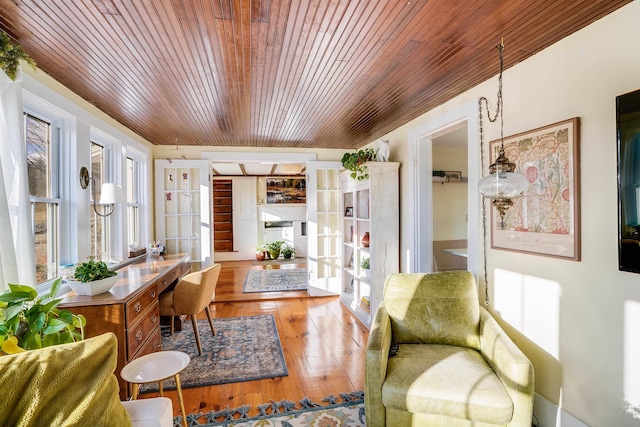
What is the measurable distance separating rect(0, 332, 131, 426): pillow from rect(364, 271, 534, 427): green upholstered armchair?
1.20 meters

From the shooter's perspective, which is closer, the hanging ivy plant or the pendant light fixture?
the hanging ivy plant

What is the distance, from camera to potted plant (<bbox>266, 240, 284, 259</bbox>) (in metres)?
8.42

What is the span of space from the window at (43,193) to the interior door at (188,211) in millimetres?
2012

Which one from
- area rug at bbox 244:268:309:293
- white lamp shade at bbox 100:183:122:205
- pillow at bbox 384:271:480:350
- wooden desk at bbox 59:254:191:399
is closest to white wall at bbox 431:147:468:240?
area rug at bbox 244:268:309:293

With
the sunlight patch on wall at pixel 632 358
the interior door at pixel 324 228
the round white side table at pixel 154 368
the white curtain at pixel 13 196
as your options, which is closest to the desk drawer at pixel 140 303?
the round white side table at pixel 154 368

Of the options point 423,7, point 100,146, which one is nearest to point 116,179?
point 100,146

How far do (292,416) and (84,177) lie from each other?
2.54m

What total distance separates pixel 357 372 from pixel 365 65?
2.38 m

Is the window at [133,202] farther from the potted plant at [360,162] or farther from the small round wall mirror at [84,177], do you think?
the potted plant at [360,162]

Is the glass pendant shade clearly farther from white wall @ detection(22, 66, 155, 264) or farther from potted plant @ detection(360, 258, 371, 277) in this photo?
white wall @ detection(22, 66, 155, 264)

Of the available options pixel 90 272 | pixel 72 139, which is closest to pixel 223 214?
pixel 72 139

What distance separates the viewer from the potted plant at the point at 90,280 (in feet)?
6.85

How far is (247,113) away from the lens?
123 inches

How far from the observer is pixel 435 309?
7.11ft
